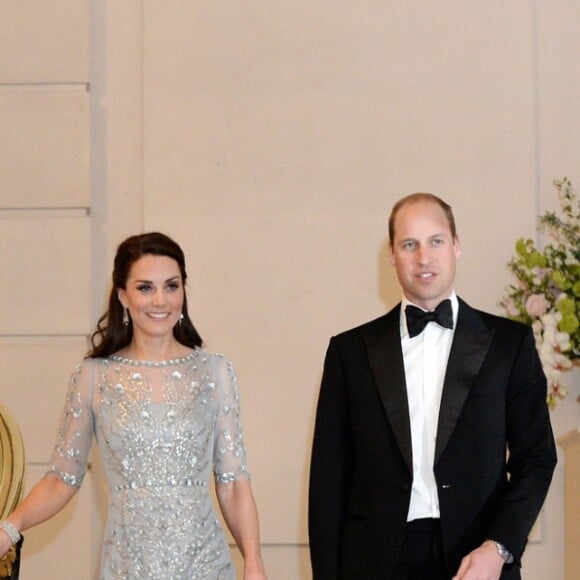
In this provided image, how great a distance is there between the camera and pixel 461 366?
3.28m

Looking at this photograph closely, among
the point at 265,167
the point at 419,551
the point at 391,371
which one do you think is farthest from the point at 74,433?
the point at 265,167

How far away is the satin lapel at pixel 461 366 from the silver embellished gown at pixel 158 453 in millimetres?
732

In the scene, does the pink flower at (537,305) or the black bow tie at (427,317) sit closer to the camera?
the black bow tie at (427,317)

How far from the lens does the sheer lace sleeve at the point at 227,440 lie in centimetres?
363

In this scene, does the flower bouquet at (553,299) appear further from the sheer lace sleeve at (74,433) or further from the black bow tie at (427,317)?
the sheer lace sleeve at (74,433)

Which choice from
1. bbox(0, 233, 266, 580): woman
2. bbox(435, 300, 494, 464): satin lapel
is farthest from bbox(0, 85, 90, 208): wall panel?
bbox(435, 300, 494, 464): satin lapel

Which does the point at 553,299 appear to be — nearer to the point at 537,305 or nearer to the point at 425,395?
the point at 537,305

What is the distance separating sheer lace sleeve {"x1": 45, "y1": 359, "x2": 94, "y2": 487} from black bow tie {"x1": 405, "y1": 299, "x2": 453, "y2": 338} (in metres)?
1.02

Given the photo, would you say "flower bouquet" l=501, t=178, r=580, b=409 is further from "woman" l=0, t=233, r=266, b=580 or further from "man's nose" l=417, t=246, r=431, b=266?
"woman" l=0, t=233, r=266, b=580

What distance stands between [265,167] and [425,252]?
2.00 m

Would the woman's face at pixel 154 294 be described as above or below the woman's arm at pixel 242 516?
above

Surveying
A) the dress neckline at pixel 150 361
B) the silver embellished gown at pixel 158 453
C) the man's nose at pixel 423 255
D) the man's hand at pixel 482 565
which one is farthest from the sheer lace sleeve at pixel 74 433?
the man's hand at pixel 482 565

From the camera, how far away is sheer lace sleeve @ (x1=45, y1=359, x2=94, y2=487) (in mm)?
3619

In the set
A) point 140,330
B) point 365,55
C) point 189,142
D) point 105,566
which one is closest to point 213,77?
point 189,142
